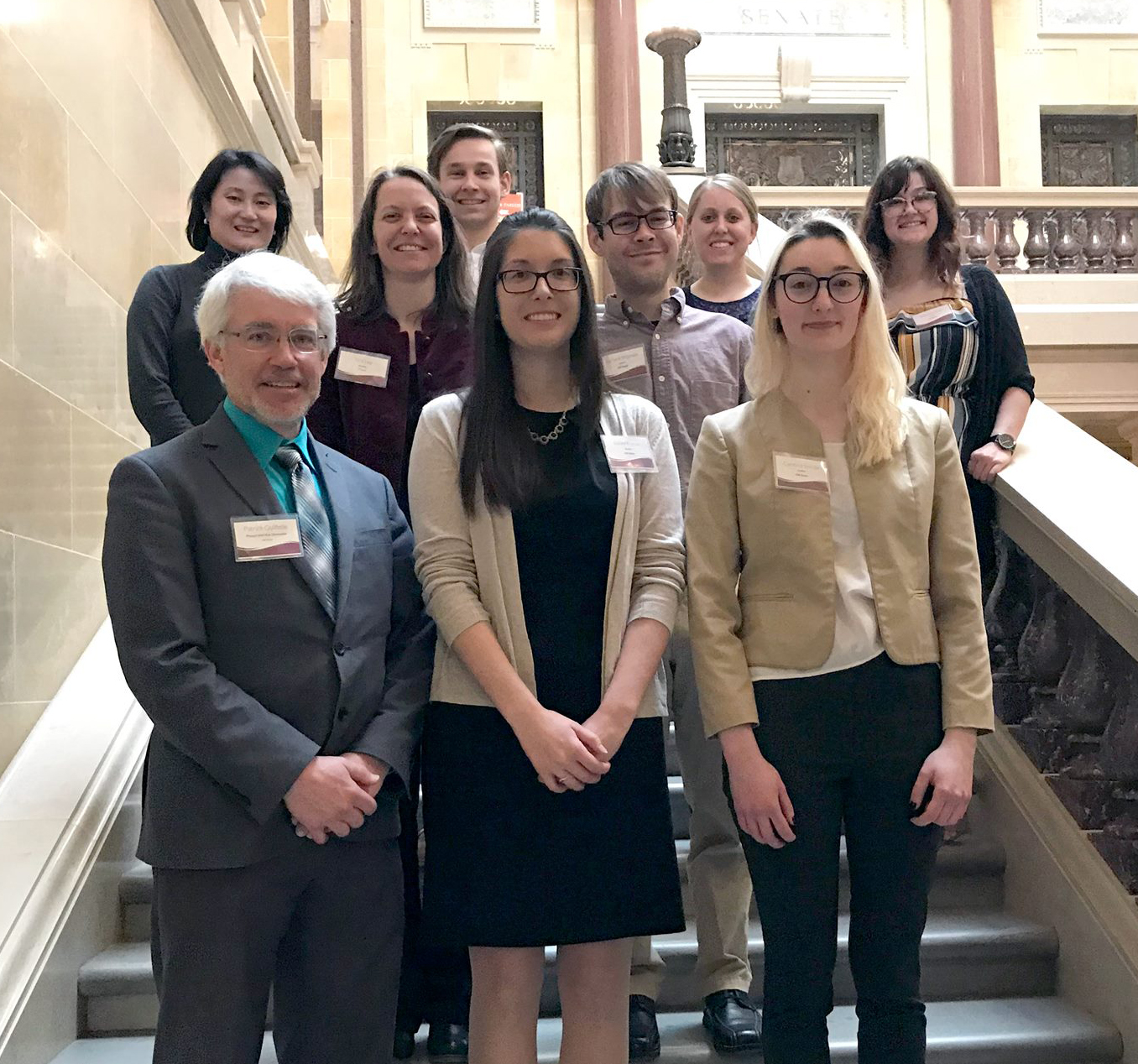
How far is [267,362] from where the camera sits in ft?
6.97

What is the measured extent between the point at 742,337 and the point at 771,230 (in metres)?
3.19

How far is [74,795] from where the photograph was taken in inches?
118

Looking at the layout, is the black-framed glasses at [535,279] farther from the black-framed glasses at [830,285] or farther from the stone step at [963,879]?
the stone step at [963,879]

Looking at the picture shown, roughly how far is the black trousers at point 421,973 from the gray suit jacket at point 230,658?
53cm

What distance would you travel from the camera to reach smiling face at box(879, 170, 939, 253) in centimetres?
330

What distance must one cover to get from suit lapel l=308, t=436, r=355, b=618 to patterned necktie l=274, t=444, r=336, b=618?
1 centimetres

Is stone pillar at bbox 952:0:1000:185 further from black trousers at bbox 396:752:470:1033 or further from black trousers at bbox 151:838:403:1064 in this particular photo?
black trousers at bbox 151:838:403:1064

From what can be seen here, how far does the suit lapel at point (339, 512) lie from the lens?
2.11 meters

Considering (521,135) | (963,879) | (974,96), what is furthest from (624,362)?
(974,96)

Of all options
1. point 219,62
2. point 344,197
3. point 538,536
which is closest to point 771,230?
point 219,62

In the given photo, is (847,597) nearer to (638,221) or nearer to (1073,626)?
(638,221)

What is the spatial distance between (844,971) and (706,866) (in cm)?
47

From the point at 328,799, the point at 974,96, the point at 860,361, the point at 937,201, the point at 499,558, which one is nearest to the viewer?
the point at 328,799

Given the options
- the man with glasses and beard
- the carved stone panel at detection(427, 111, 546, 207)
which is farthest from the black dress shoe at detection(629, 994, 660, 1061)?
the carved stone panel at detection(427, 111, 546, 207)
